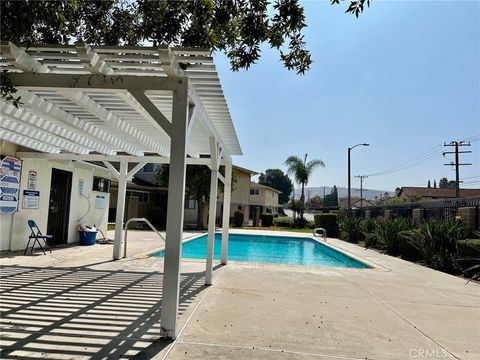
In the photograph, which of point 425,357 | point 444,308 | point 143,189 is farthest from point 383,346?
point 143,189

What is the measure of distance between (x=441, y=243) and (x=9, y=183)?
12530 mm

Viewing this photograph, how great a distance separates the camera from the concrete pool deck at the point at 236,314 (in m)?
3.93

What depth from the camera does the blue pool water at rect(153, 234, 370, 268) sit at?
13430 mm

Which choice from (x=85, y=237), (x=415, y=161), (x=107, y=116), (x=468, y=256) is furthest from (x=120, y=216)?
(x=415, y=161)

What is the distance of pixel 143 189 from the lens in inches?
1125

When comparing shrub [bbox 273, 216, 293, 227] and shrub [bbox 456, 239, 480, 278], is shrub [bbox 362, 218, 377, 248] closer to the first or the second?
shrub [bbox 456, 239, 480, 278]

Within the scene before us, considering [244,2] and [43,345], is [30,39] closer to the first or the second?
[244,2]

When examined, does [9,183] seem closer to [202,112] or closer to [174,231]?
[202,112]

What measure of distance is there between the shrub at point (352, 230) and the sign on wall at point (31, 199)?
1533 cm

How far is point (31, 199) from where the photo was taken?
33.8ft

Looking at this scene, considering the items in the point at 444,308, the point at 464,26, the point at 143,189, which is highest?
the point at 464,26

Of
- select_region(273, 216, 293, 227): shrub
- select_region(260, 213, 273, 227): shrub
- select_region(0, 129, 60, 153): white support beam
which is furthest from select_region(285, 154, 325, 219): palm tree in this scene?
select_region(0, 129, 60, 153): white support beam

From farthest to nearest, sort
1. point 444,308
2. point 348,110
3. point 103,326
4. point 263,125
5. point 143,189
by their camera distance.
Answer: point 143,189 → point 263,125 → point 348,110 → point 444,308 → point 103,326

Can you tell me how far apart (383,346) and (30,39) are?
5640mm
